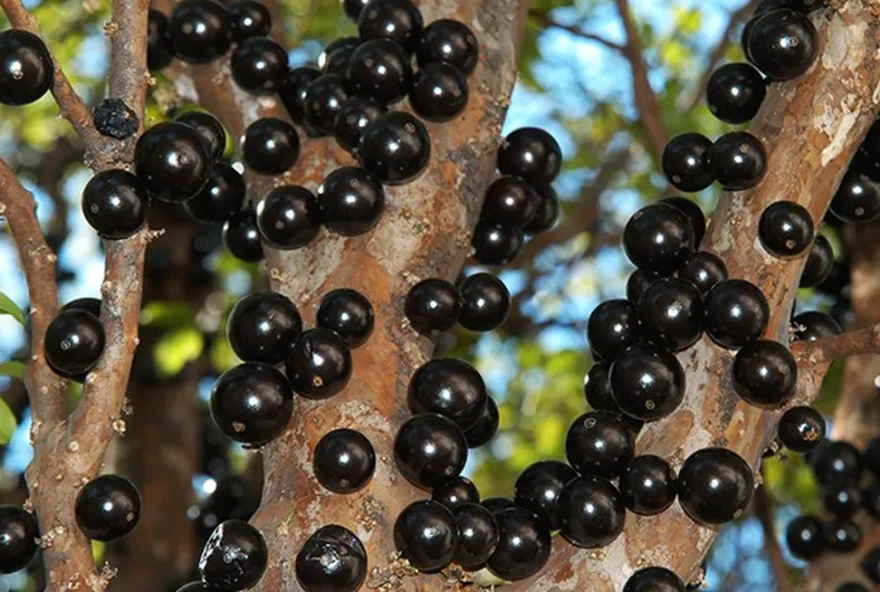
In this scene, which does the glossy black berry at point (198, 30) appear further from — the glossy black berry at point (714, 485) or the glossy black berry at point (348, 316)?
the glossy black berry at point (714, 485)

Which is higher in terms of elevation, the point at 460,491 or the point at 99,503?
the point at 460,491

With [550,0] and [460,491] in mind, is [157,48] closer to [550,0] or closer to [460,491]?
[460,491]

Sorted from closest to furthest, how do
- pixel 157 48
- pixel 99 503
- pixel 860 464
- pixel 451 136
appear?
1. pixel 99 503
2. pixel 451 136
3. pixel 157 48
4. pixel 860 464

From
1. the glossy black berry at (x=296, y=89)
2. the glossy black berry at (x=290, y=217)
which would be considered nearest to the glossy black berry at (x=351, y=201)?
the glossy black berry at (x=290, y=217)

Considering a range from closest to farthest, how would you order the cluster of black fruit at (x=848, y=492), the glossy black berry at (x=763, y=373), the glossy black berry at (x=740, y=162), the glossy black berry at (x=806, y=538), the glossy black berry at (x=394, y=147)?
the glossy black berry at (x=763, y=373) < the glossy black berry at (x=740, y=162) < the glossy black berry at (x=394, y=147) < the cluster of black fruit at (x=848, y=492) < the glossy black berry at (x=806, y=538)

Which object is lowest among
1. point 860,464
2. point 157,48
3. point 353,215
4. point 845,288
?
point 353,215

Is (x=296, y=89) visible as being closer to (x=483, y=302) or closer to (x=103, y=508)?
(x=483, y=302)

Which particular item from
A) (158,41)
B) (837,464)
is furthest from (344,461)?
A: (837,464)

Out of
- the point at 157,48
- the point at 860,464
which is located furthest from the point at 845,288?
the point at 157,48
